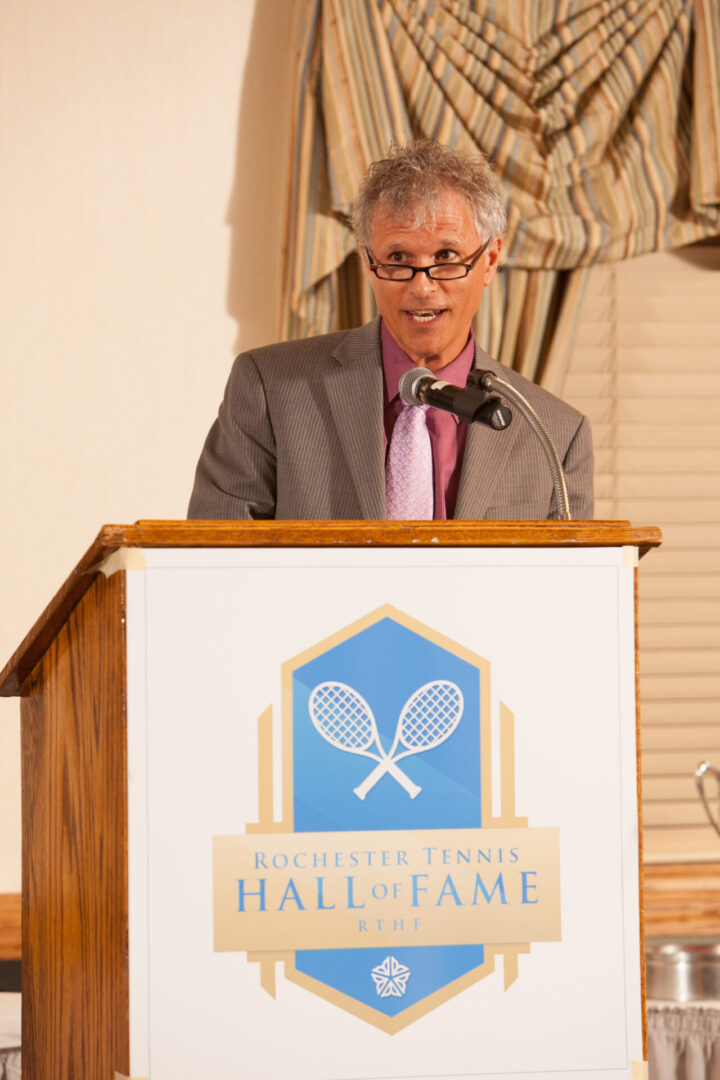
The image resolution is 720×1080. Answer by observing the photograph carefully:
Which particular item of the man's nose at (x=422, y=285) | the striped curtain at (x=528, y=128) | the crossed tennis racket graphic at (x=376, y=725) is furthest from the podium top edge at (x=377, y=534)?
the striped curtain at (x=528, y=128)

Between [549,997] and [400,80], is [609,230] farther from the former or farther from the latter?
[549,997]

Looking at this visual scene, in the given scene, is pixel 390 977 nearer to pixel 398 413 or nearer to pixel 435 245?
pixel 398 413

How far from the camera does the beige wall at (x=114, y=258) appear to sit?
2615 mm

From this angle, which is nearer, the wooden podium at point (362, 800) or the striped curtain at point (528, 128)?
the wooden podium at point (362, 800)

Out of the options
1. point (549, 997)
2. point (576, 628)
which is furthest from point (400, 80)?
point (549, 997)

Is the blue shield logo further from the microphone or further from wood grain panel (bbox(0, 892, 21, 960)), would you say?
wood grain panel (bbox(0, 892, 21, 960))

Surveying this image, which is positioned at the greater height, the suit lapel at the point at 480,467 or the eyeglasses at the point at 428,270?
the eyeglasses at the point at 428,270

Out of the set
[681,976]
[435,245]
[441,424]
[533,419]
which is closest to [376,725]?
[533,419]

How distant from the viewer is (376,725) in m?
0.94

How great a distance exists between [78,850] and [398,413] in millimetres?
841

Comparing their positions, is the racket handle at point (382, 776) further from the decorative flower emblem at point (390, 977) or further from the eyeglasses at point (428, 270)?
the eyeglasses at point (428, 270)

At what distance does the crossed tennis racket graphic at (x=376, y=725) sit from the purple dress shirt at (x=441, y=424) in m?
0.63

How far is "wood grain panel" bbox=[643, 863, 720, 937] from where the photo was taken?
2.67m

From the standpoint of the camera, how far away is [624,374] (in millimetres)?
2854
